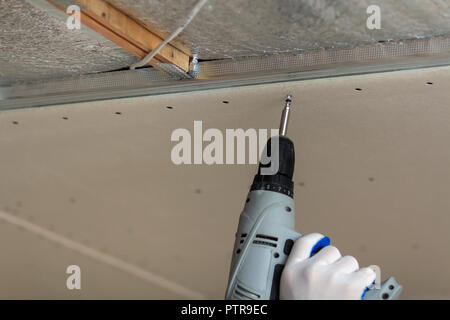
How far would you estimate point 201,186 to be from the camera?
1865 millimetres

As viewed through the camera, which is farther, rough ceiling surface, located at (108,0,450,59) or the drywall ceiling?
the drywall ceiling

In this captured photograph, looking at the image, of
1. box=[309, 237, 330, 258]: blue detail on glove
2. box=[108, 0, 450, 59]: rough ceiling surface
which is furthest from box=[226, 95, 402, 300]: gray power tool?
box=[108, 0, 450, 59]: rough ceiling surface

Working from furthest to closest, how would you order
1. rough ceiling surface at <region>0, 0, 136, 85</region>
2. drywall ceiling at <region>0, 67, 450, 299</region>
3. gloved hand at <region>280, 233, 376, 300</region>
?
drywall ceiling at <region>0, 67, 450, 299</region> < rough ceiling surface at <region>0, 0, 136, 85</region> < gloved hand at <region>280, 233, 376, 300</region>

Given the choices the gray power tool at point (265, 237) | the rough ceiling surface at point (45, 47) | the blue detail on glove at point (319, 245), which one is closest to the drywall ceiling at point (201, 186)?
the rough ceiling surface at point (45, 47)

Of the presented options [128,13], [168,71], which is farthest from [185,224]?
[128,13]

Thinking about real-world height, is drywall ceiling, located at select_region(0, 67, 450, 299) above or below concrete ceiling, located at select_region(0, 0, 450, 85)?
below

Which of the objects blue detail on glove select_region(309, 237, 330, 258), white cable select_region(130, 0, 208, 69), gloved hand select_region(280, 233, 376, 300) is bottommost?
gloved hand select_region(280, 233, 376, 300)

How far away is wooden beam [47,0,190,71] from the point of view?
1.15 metres

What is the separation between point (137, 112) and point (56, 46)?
0.91 ft

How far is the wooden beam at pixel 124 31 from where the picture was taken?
115 centimetres

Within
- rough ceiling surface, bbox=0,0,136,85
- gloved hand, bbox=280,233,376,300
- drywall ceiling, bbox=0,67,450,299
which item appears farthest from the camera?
drywall ceiling, bbox=0,67,450,299

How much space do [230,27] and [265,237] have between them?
418 mm

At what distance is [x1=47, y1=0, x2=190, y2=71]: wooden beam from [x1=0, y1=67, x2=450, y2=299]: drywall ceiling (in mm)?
155

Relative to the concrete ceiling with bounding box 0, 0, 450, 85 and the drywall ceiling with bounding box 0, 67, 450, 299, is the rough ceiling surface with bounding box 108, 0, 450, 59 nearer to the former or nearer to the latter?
the concrete ceiling with bounding box 0, 0, 450, 85
